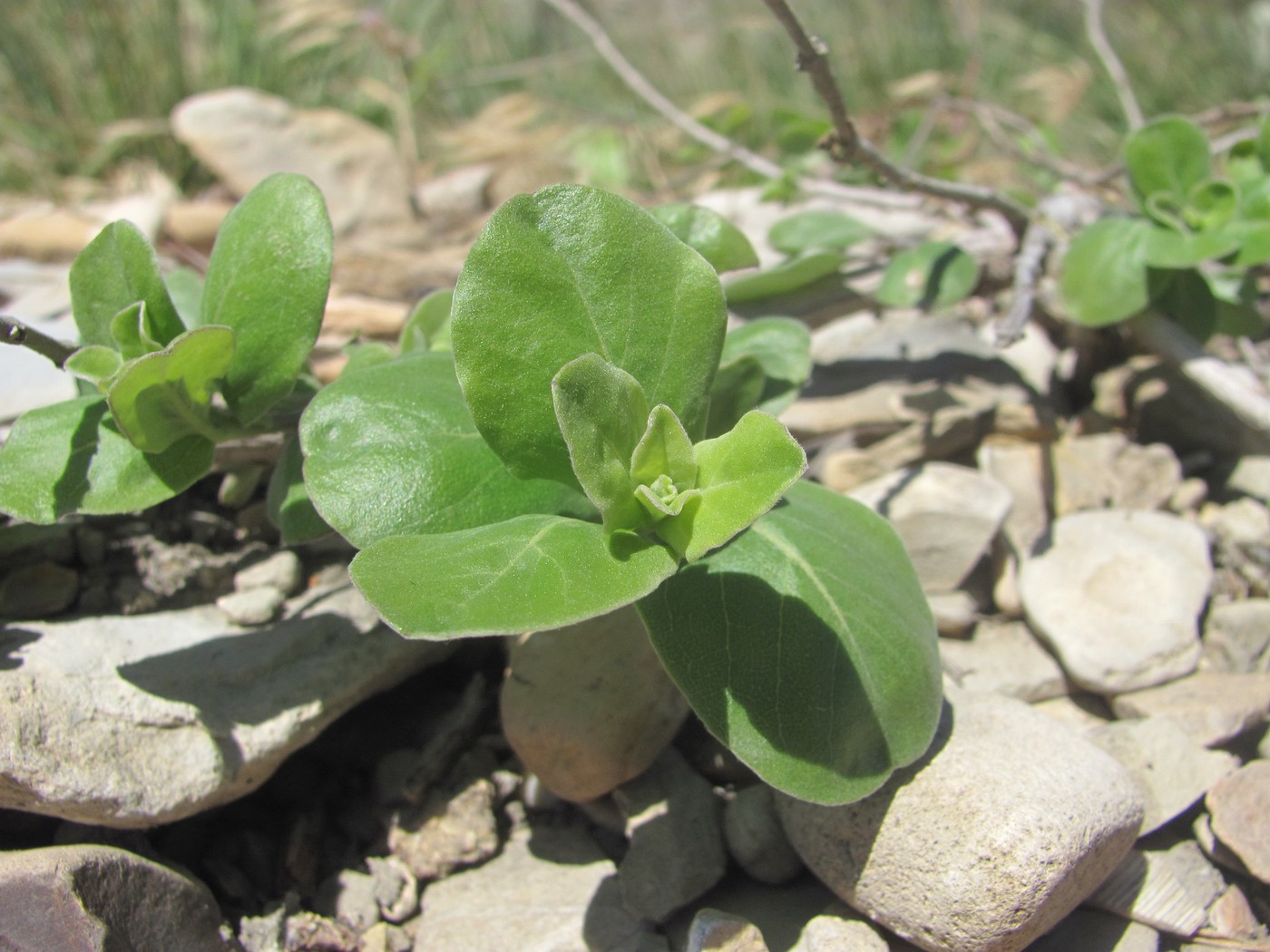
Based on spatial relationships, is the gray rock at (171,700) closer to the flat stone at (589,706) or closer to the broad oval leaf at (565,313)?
the flat stone at (589,706)

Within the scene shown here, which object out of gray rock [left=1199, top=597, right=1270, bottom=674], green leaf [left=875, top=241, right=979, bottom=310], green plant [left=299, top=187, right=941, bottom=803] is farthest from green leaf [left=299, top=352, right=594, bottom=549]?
gray rock [left=1199, top=597, right=1270, bottom=674]

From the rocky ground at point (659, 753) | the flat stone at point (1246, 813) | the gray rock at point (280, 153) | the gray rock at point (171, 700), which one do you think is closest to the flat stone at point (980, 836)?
the rocky ground at point (659, 753)

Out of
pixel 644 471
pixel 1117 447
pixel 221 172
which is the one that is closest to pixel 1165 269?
pixel 1117 447

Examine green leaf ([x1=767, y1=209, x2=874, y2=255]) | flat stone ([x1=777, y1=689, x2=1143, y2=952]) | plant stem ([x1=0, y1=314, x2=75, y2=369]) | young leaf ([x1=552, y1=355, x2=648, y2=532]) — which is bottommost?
flat stone ([x1=777, y1=689, x2=1143, y2=952])

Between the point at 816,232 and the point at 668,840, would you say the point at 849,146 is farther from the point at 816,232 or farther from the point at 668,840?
the point at 668,840

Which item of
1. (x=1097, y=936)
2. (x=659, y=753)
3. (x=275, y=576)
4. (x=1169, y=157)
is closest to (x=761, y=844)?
(x=659, y=753)

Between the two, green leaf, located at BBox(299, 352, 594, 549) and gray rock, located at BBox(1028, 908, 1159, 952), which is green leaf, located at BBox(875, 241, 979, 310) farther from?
gray rock, located at BBox(1028, 908, 1159, 952)
